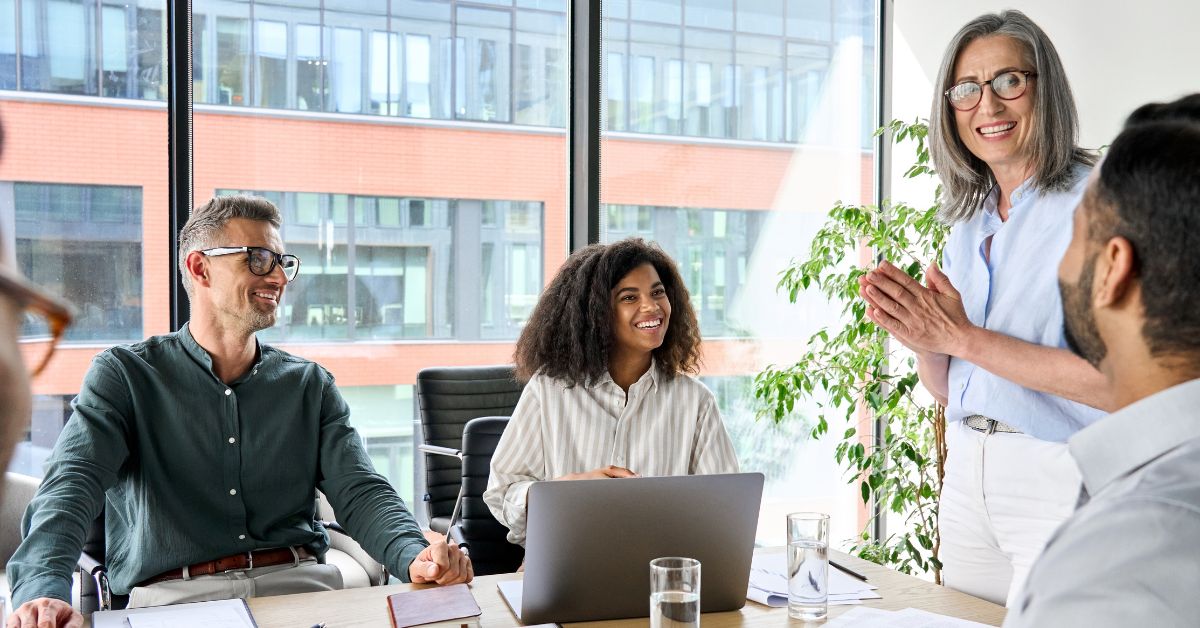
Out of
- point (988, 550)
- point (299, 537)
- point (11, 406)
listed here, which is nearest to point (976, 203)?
point (988, 550)

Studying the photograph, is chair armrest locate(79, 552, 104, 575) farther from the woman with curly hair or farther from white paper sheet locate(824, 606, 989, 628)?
white paper sheet locate(824, 606, 989, 628)

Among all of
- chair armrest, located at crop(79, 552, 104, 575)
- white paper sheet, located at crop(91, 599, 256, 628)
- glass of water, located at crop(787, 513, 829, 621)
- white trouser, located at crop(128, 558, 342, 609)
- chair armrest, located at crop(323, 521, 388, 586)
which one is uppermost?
glass of water, located at crop(787, 513, 829, 621)

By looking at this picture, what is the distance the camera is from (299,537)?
242 centimetres

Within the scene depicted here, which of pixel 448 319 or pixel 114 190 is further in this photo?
pixel 448 319

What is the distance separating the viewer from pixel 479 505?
2.99 m

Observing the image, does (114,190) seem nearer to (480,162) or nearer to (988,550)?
(480,162)

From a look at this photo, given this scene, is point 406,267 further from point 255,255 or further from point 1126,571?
point 1126,571

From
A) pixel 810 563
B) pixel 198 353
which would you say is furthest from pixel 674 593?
pixel 198 353

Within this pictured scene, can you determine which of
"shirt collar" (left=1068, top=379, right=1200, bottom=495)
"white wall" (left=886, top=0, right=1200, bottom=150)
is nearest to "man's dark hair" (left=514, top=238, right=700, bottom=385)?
"white wall" (left=886, top=0, right=1200, bottom=150)

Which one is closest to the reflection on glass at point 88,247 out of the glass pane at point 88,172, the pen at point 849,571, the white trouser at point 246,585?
the glass pane at point 88,172

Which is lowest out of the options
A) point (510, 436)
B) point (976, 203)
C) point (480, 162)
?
point (510, 436)

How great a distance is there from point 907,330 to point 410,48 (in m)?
2.63

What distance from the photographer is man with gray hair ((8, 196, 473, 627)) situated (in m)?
2.23

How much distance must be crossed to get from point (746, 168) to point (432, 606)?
328 cm
